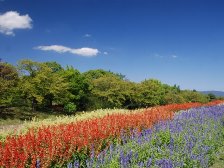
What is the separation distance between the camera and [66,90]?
4056 cm

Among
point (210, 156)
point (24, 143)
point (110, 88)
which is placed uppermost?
point (110, 88)

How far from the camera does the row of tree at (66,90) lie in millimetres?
35406

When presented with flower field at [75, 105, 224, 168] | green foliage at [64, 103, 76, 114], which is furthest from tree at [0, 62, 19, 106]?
flower field at [75, 105, 224, 168]

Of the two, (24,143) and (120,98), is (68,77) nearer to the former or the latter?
(120,98)

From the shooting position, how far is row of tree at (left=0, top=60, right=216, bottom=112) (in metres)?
35.4

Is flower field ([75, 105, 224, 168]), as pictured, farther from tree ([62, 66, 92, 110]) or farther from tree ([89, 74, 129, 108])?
tree ([62, 66, 92, 110])

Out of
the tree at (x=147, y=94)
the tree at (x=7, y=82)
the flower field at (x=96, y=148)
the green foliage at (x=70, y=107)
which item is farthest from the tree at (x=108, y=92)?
the flower field at (x=96, y=148)

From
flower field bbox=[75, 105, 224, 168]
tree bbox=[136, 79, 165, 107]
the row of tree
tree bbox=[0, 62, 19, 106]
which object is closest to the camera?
flower field bbox=[75, 105, 224, 168]

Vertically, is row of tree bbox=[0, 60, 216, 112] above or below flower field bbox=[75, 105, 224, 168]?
above

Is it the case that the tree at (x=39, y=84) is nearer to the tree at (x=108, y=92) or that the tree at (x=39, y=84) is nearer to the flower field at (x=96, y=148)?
the tree at (x=108, y=92)

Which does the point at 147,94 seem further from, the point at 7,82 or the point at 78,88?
the point at 7,82

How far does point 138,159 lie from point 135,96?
4031 centimetres

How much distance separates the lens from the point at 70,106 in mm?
41094

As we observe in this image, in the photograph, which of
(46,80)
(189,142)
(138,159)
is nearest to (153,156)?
(138,159)
